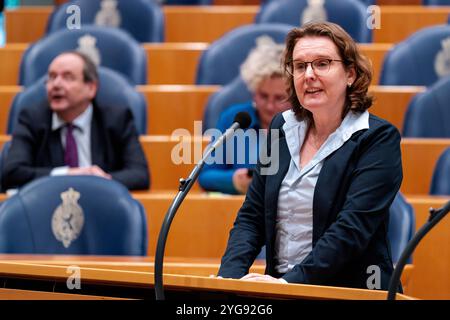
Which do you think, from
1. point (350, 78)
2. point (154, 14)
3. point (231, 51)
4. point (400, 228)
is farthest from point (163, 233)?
point (154, 14)

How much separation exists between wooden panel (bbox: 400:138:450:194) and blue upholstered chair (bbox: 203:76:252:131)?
419 mm

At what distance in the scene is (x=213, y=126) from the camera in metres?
2.40

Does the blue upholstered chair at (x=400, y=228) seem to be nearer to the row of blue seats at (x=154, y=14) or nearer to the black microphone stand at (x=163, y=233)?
the black microphone stand at (x=163, y=233)

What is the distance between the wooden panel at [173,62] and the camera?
2822 millimetres

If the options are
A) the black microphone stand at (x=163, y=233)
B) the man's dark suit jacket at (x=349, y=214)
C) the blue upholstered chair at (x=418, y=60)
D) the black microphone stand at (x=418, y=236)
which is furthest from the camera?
the blue upholstered chair at (x=418, y=60)

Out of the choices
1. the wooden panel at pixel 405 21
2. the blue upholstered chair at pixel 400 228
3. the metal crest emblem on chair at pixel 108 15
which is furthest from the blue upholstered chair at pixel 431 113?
the metal crest emblem on chair at pixel 108 15

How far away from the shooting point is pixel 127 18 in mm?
3008

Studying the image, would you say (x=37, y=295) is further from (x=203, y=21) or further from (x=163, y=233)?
(x=203, y=21)

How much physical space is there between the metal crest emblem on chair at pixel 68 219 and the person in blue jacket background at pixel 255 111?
0.38 metres

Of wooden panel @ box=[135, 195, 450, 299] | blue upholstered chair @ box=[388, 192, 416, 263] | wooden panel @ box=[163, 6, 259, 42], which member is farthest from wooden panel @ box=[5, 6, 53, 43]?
blue upholstered chair @ box=[388, 192, 416, 263]

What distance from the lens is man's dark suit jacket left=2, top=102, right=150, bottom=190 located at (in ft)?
7.09

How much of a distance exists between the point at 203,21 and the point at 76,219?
1354 millimetres
